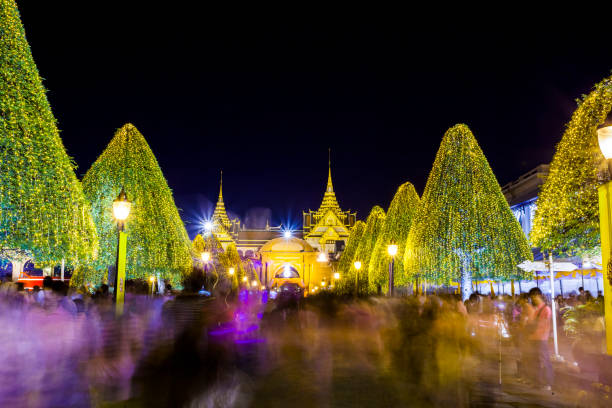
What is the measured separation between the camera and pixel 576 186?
47.9 ft

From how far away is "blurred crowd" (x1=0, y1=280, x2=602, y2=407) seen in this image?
5.42m

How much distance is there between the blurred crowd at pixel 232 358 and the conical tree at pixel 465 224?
499 cm

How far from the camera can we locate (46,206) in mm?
10930

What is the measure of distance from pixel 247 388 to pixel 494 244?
51.7 ft

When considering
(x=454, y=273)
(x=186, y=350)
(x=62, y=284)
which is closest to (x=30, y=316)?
(x=186, y=350)

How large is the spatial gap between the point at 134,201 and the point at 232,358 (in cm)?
870

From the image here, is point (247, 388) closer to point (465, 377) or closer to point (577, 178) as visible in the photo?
point (465, 377)

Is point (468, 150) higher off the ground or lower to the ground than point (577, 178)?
higher

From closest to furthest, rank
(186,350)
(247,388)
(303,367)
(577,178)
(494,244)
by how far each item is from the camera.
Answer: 1. (186,350)
2. (247,388)
3. (303,367)
4. (577,178)
5. (494,244)

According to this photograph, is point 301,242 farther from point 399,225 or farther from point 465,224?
point 465,224

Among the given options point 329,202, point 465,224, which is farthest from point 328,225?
point 465,224

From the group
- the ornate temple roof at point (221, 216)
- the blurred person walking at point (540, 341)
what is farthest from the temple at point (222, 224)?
the blurred person walking at point (540, 341)

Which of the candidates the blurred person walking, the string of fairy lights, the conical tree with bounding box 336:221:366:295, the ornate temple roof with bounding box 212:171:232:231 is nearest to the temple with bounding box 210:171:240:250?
the ornate temple roof with bounding box 212:171:232:231

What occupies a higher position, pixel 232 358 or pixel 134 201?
pixel 134 201
